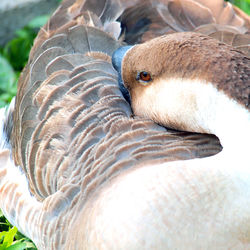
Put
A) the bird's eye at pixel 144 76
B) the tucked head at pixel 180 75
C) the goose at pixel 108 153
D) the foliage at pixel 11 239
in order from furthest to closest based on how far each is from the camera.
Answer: the foliage at pixel 11 239 < the bird's eye at pixel 144 76 < the tucked head at pixel 180 75 < the goose at pixel 108 153

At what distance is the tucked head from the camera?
2.80m

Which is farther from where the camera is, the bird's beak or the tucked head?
the bird's beak

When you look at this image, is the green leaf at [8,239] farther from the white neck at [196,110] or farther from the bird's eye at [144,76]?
the bird's eye at [144,76]

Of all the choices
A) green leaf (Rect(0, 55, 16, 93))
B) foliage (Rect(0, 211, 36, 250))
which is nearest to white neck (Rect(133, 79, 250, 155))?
foliage (Rect(0, 211, 36, 250))

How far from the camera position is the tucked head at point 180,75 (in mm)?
2803

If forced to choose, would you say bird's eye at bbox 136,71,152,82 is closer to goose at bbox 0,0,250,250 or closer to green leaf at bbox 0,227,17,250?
goose at bbox 0,0,250,250

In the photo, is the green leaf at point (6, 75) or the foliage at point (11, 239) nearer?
the foliage at point (11, 239)

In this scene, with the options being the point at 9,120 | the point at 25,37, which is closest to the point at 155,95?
the point at 9,120

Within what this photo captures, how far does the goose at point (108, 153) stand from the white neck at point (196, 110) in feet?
0.11

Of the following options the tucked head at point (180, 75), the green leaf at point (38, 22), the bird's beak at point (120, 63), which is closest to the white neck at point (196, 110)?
the tucked head at point (180, 75)

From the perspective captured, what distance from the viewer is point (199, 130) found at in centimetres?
309

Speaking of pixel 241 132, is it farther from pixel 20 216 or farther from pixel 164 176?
pixel 20 216

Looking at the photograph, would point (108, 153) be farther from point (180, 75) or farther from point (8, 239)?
point (8, 239)

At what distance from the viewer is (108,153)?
3.17 m
